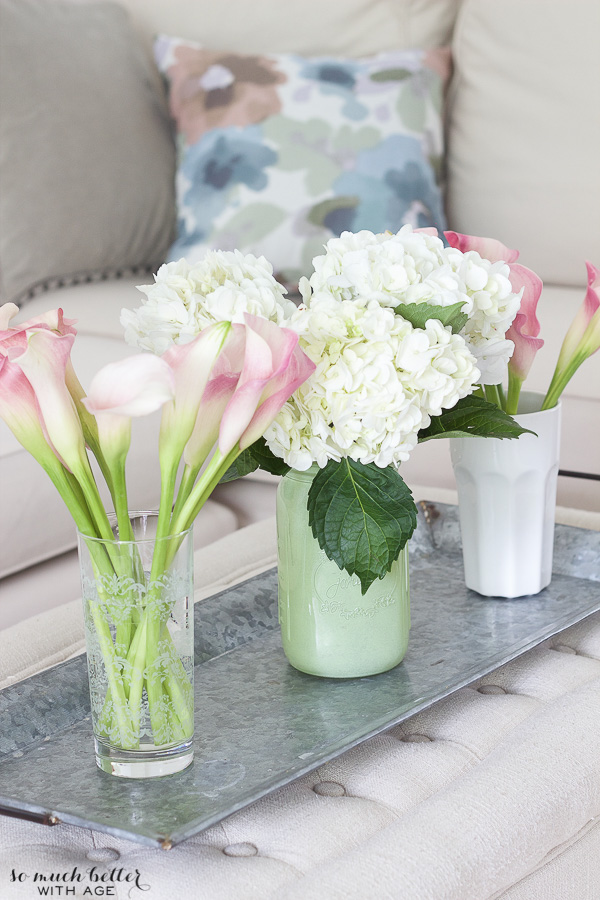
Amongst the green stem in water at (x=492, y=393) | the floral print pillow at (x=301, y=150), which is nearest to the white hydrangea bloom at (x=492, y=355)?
the green stem in water at (x=492, y=393)

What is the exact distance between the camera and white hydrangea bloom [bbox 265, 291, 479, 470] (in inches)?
25.2

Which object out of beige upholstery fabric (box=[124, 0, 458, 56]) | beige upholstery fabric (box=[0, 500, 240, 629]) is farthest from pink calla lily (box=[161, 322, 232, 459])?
beige upholstery fabric (box=[124, 0, 458, 56])

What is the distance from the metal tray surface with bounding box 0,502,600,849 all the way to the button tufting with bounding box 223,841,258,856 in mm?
21

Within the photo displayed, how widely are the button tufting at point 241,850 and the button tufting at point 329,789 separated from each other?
0.07 metres

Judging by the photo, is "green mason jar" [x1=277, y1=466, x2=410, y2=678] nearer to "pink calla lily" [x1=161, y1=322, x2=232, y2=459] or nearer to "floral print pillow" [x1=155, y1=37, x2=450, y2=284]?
"pink calla lily" [x1=161, y1=322, x2=232, y2=459]

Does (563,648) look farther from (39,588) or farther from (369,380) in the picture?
(39,588)

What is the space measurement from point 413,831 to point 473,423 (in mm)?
297

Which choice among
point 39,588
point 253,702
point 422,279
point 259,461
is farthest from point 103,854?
point 39,588

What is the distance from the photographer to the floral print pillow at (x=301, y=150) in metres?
1.81

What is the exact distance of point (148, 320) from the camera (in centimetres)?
68

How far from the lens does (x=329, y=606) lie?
747mm

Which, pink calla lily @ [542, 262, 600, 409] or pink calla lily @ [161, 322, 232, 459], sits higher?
pink calla lily @ [161, 322, 232, 459]

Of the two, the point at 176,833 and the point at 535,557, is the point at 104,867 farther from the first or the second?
the point at 535,557

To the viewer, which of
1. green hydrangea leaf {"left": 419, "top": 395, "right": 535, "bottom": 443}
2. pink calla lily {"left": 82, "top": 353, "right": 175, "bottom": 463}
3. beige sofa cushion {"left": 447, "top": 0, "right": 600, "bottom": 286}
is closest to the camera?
pink calla lily {"left": 82, "top": 353, "right": 175, "bottom": 463}
